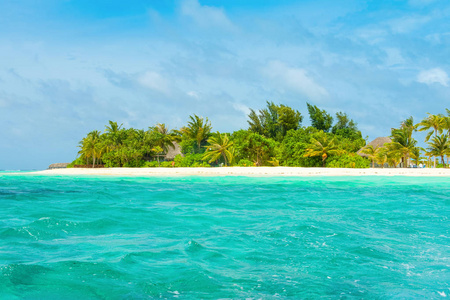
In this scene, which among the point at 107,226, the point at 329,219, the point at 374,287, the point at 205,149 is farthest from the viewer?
the point at 205,149

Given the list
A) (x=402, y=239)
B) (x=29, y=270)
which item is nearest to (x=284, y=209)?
(x=402, y=239)

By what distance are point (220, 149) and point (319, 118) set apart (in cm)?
2371

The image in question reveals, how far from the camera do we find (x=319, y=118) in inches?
2024

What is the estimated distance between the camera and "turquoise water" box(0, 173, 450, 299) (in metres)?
3.28

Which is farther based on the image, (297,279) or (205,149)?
(205,149)

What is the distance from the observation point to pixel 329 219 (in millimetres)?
6926

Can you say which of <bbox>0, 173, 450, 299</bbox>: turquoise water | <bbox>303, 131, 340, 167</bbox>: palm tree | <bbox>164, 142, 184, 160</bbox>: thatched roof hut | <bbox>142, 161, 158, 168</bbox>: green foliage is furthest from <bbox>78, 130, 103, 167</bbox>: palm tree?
<bbox>0, 173, 450, 299</bbox>: turquoise water

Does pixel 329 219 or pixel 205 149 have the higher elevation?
pixel 205 149

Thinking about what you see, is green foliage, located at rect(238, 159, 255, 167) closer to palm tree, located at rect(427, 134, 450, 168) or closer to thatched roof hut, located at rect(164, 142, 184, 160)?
thatched roof hut, located at rect(164, 142, 184, 160)

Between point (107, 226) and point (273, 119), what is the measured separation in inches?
1720

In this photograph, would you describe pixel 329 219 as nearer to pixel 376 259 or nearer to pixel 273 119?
pixel 376 259


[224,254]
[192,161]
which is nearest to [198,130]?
[192,161]

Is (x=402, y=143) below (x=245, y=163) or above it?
above

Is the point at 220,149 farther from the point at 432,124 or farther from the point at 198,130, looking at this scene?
the point at 432,124
